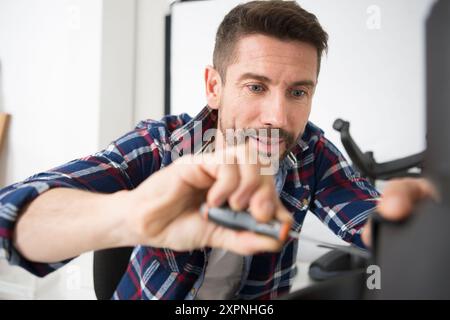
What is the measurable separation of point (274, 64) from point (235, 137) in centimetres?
19

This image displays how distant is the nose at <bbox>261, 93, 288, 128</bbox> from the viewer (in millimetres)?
742

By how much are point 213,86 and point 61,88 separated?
890 millimetres

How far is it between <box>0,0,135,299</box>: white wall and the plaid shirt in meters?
0.72

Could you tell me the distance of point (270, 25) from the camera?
2.52ft

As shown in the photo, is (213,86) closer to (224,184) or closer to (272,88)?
(272,88)

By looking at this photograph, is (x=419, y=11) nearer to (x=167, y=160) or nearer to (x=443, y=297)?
(x=167, y=160)

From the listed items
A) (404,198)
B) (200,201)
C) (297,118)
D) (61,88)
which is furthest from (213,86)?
(61,88)

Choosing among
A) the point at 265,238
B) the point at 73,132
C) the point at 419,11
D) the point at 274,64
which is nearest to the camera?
the point at 265,238

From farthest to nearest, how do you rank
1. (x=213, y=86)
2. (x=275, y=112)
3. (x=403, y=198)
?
1. (x=213, y=86)
2. (x=275, y=112)
3. (x=403, y=198)

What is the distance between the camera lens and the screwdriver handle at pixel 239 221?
0.33 meters

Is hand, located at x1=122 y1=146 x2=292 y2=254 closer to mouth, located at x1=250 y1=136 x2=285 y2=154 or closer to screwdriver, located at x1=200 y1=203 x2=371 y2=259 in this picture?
screwdriver, located at x1=200 y1=203 x2=371 y2=259

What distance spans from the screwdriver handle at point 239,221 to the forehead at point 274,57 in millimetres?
475
